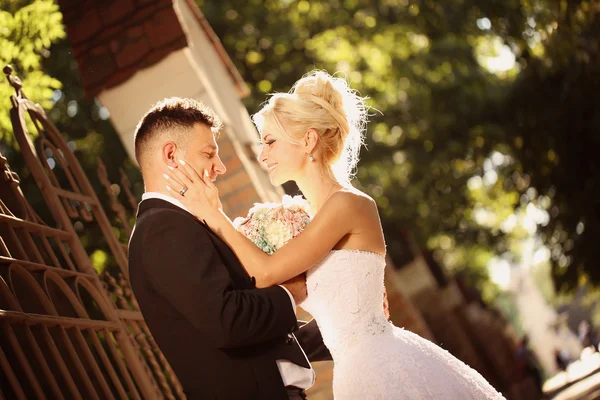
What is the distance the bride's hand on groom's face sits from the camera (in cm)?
321

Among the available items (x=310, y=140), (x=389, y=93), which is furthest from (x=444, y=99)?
(x=310, y=140)

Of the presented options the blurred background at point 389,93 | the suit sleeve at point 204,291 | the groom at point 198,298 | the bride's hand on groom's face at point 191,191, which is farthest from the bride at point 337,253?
the blurred background at point 389,93

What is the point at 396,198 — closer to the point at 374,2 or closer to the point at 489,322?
the point at 374,2

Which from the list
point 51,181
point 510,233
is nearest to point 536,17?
point 51,181

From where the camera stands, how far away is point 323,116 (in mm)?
4008

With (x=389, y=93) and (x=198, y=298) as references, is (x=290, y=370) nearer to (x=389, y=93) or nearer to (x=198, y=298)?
(x=198, y=298)

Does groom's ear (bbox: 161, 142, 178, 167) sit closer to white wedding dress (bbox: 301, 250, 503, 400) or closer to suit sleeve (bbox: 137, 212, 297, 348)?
suit sleeve (bbox: 137, 212, 297, 348)

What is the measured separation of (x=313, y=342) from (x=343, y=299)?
1.27ft

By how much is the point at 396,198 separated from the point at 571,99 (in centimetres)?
518

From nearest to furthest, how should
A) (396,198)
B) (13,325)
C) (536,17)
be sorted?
(13,325) → (536,17) → (396,198)

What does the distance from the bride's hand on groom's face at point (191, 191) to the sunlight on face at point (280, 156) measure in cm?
77

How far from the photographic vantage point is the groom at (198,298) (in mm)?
2863

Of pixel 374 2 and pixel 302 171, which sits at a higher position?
pixel 374 2

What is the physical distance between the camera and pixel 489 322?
29.1m
